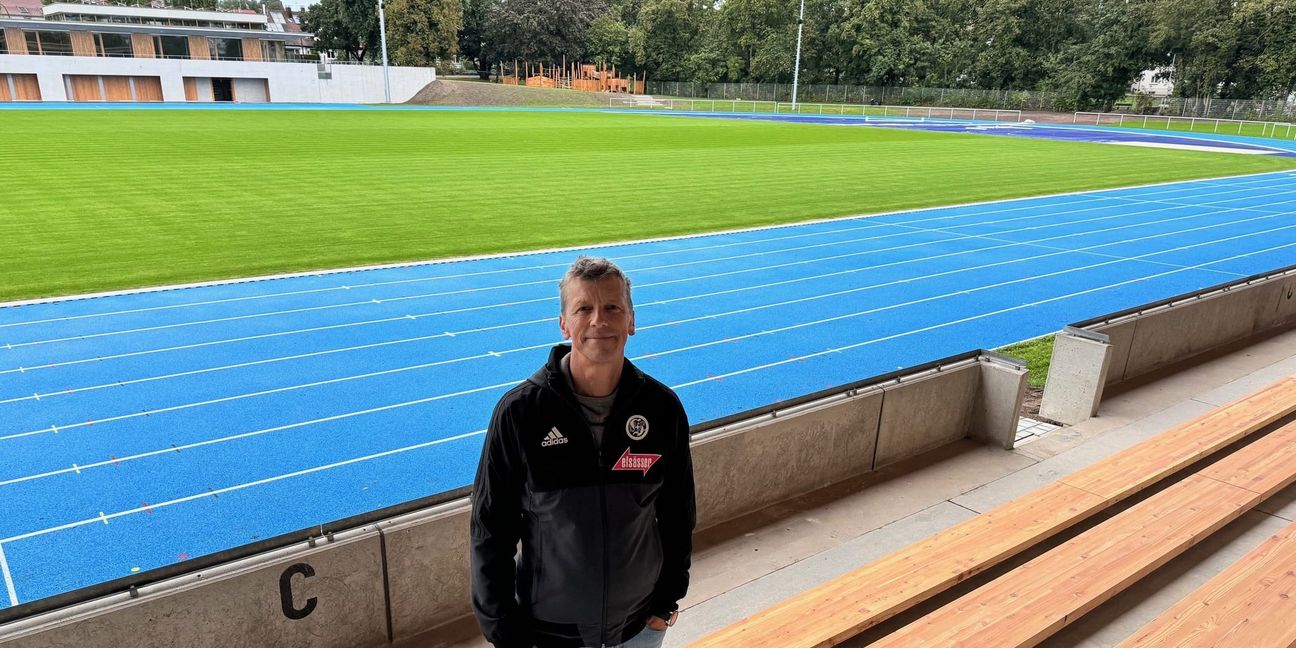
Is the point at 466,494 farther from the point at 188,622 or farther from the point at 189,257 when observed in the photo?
the point at 189,257

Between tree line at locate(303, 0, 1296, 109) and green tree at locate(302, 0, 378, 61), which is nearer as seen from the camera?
tree line at locate(303, 0, 1296, 109)

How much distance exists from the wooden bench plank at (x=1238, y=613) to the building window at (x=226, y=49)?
73.6 meters

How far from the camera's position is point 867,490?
17.8ft

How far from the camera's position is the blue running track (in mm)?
5250

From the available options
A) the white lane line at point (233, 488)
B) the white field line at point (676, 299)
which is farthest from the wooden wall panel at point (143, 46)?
the white lane line at point (233, 488)

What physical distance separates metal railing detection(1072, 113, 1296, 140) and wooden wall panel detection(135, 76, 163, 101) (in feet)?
215

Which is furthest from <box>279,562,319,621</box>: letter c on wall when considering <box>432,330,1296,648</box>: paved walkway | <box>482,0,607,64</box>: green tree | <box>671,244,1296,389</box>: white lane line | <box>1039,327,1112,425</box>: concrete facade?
<box>482,0,607,64</box>: green tree

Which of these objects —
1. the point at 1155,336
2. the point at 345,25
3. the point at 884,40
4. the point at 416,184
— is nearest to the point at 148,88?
the point at 345,25

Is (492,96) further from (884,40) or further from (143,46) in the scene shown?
(884,40)

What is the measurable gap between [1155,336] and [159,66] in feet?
227

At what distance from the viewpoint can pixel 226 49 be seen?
217 feet

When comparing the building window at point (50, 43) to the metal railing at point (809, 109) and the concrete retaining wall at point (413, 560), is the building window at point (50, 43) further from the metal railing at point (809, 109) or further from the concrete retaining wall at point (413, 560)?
the concrete retaining wall at point (413, 560)

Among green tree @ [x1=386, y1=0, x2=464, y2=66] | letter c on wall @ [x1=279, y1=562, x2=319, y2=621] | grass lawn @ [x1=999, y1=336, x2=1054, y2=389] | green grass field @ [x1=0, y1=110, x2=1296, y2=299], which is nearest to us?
letter c on wall @ [x1=279, y1=562, x2=319, y2=621]

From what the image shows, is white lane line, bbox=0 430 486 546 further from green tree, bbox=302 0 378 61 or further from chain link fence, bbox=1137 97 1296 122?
green tree, bbox=302 0 378 61
